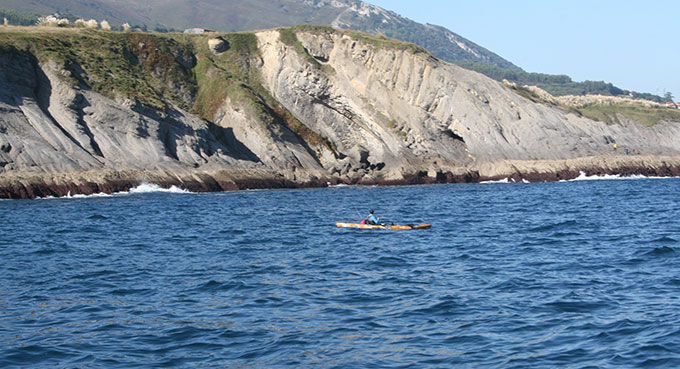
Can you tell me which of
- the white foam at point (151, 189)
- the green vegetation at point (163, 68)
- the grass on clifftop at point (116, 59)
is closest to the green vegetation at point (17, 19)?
the green vegetation at point (163, 68)

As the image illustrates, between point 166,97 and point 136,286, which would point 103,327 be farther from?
point 166,97

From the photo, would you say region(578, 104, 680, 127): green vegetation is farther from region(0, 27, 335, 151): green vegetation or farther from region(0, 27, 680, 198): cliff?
region(0, 27, 335, 151): green vegetation

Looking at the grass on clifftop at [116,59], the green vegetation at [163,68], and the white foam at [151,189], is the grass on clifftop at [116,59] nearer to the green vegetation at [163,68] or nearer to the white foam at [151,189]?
the green vegetation at [163,68]

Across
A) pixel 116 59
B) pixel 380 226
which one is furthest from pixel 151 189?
pixel 380 226

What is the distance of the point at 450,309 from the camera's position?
62.5 ft

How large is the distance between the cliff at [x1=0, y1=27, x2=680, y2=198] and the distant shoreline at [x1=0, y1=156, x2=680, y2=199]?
0.21 metres

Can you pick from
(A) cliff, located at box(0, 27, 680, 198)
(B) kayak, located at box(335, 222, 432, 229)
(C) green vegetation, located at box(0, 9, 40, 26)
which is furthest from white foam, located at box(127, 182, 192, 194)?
(C) green vegetation, located at box(0, 9, 40, 26)

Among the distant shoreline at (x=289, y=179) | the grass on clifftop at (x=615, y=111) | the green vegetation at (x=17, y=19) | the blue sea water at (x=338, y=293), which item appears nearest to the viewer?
the blue sea water at (x=338, y=293)

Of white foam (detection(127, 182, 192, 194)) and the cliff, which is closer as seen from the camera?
white foam (detection(127, 182, 192, 194))

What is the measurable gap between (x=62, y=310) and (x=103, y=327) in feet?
7.70

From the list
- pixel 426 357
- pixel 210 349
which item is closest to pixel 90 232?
pixel 210 349

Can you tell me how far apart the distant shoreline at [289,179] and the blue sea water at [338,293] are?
625 inches

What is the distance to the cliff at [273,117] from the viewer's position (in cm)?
6650

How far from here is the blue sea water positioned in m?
15.5
